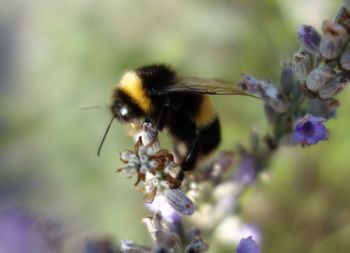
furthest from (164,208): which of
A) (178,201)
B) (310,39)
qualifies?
(310,39)

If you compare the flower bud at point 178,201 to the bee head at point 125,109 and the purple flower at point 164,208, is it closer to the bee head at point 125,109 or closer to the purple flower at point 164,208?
the purple flower at point 164,208

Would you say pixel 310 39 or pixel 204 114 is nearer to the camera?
pixel 310 39

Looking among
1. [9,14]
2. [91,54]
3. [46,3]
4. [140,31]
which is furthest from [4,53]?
[91,54]

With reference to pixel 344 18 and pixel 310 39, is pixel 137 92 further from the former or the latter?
pixel 344 18

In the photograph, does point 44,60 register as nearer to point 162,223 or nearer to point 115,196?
point 115,196

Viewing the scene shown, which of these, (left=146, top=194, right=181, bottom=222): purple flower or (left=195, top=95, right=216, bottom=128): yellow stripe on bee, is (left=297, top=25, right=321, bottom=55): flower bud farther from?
(left=146, top=194, right=181, bottom=222): purple flower
